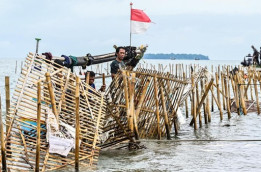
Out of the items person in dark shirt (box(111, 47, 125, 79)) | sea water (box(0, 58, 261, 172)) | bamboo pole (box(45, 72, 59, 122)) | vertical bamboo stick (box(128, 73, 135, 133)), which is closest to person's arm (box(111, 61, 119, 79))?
person in dark shirt (box(111, 47, 125, 79))

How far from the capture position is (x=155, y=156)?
1259 centimetres

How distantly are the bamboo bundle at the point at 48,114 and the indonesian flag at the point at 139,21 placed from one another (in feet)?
19.0

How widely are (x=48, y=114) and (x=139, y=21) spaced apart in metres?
7.75

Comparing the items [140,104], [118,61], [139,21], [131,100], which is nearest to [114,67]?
[118,61]

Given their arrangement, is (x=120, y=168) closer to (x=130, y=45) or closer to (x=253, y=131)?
(x=130, y=45)

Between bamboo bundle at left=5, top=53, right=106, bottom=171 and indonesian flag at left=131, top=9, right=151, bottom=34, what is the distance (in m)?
5.78

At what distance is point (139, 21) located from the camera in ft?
54.1

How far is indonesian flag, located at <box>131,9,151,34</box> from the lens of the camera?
53.9ft

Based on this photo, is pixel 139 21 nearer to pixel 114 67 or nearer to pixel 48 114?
pixel 114 67

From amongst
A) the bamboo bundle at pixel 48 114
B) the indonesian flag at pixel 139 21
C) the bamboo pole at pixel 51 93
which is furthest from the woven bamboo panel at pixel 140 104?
the bamboo pole at pixel 51 93

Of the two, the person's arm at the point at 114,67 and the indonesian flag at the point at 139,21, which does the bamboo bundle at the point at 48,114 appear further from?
the indonesian flag at the point at 139,21


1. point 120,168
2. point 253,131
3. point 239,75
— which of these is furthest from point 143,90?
point 239,75

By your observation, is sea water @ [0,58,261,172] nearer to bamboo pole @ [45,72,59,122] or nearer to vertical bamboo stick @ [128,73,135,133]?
vertical bamboo stick @ [128,73,135,133]

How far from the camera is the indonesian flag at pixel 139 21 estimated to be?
16.4m
